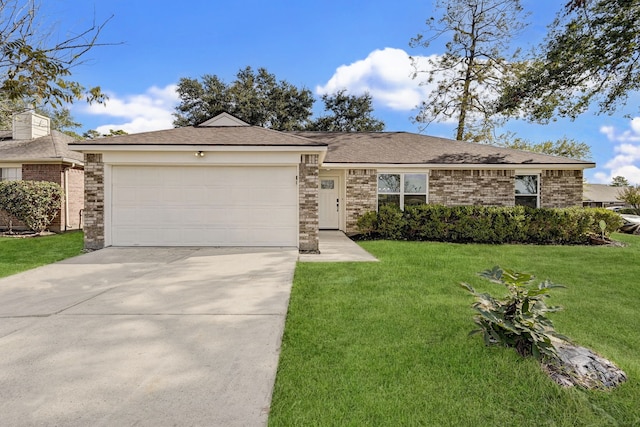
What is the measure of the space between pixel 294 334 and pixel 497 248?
8.19 m

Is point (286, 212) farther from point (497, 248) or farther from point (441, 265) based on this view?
point (497, 248)

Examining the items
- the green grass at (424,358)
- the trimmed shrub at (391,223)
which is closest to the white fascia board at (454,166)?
the trimmed shrub at (391,223)

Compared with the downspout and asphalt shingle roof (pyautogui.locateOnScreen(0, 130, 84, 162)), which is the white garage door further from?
the downspout

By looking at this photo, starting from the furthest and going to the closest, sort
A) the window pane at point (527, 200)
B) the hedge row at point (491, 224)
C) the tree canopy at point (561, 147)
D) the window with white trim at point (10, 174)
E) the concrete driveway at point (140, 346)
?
the tree canopy at point (561, 147), the window with white trim at point (10, 174), the window pane at point (527, 200), the hedge row at point (491, 224), the concrete driveway at point (140, 346)

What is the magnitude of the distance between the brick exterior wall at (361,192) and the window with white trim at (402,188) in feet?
0.75

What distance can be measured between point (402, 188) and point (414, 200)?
24.1 inches

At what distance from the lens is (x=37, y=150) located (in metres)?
13.8

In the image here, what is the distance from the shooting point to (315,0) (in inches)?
390

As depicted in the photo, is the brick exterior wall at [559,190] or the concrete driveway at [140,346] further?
the brick exterior wall at [559,190]

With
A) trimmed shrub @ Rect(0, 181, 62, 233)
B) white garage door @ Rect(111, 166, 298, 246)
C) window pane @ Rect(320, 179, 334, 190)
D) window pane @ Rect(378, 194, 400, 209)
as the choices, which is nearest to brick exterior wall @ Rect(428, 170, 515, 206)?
window pane @ Rect(378, 194, 400, 209)

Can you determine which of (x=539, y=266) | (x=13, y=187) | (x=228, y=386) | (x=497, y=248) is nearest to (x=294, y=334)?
(x=228, y=386)

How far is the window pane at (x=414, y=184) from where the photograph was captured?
12.5m

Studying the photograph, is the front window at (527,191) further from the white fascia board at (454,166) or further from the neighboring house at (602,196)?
the neighboring house at (602,196)

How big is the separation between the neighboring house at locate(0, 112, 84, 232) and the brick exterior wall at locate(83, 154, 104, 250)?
19.5 ft
